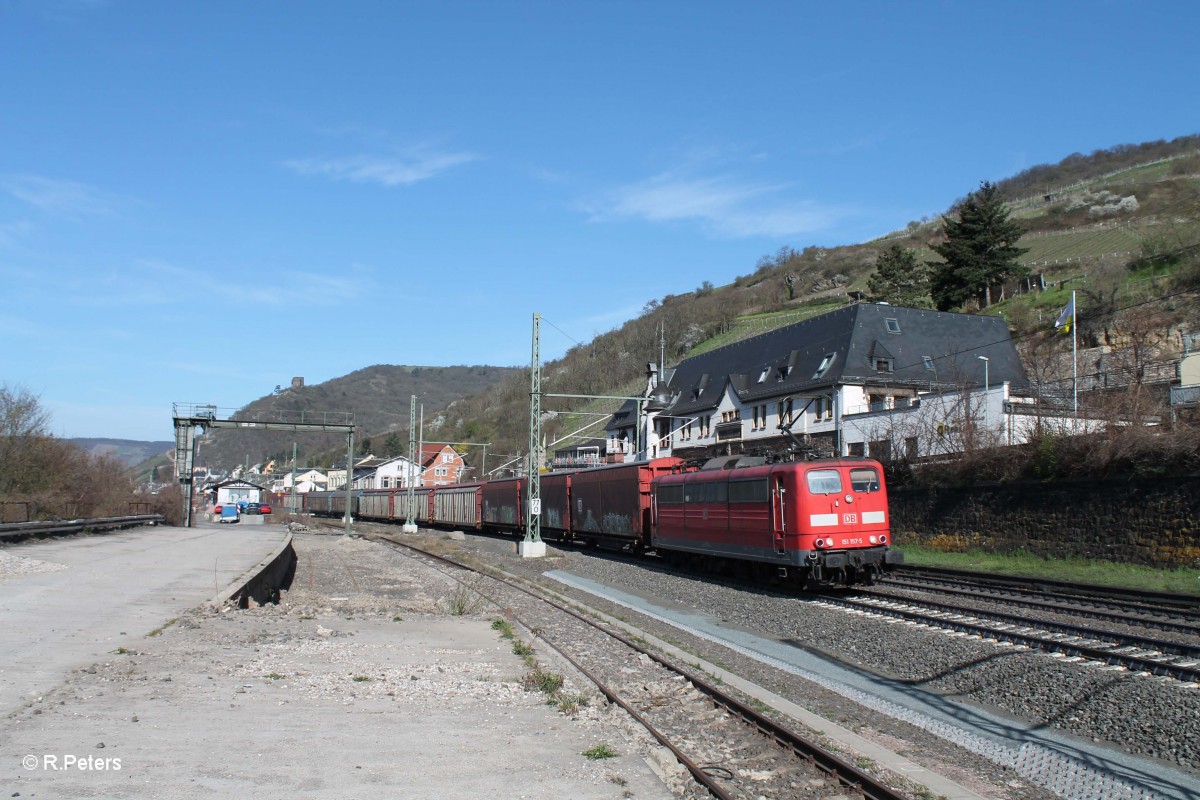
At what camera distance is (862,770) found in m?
7.25

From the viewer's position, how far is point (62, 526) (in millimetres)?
28312

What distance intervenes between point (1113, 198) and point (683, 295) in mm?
62537

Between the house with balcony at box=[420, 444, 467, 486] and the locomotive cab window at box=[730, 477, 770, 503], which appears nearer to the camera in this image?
the locomotive cab window at box=[730, 477, 770, 503]

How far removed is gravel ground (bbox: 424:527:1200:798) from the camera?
7.93 m

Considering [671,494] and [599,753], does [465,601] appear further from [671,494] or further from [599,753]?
[599,753]

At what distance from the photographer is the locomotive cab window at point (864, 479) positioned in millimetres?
18828

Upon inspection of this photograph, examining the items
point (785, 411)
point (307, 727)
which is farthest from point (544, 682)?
point (785, 411)

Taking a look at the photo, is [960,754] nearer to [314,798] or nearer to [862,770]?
[862,770]

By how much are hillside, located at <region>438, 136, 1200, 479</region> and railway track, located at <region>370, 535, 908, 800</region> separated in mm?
33066

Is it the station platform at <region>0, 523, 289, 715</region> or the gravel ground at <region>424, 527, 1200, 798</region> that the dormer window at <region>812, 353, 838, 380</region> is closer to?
the station platform at <region>0, 523, 289, 715</region>

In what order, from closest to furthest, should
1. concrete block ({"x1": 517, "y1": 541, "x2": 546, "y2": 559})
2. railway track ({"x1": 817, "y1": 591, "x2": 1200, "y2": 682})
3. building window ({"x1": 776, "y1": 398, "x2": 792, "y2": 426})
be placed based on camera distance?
1. railway track ({"x1": 817, "y1": 591, "x2": 1200, "y2": 682})
2. concrete block ({"x1": 517, "y1": 541, "x2": 546, "y2": 559})
3. building window ({"x1": 776, "y1": 398, "x2": 792, "y2": 426})

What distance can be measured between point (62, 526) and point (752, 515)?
72.8 feet

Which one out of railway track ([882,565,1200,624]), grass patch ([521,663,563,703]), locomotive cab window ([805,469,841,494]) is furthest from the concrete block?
grass patch ([521,663,563,703])

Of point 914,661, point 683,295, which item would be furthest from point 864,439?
point 683,295
